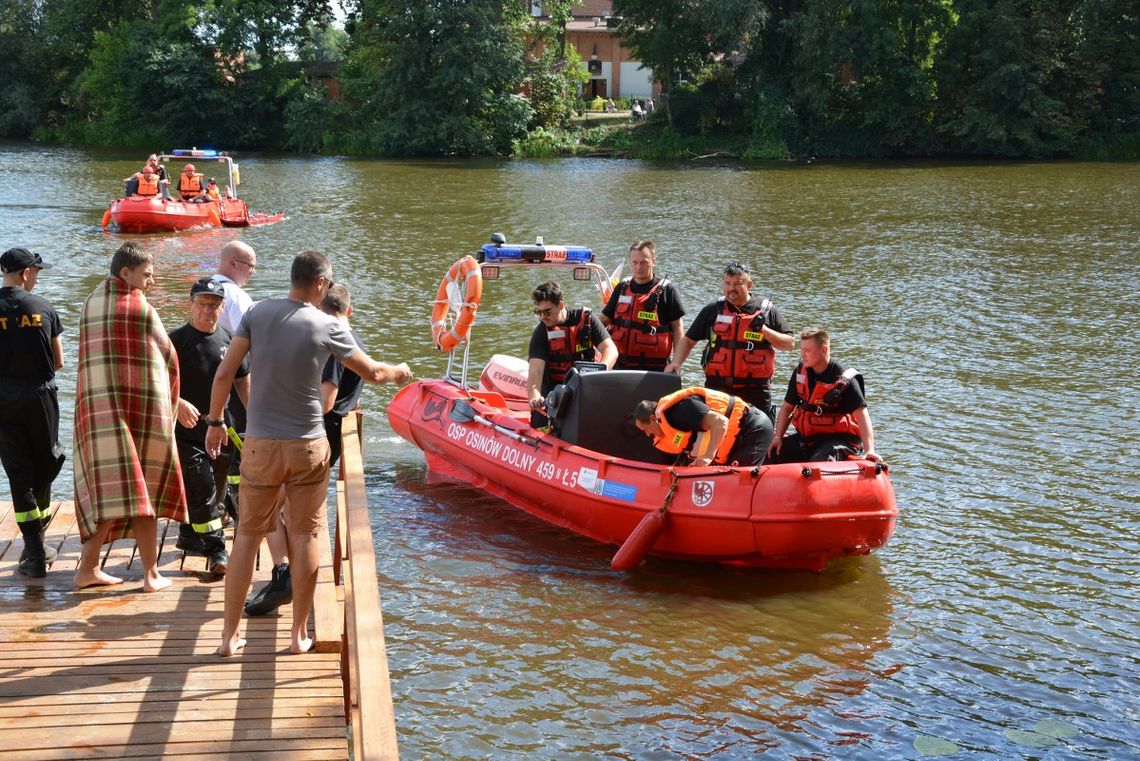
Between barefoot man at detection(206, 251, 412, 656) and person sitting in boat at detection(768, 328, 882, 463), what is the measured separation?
12.6 ft

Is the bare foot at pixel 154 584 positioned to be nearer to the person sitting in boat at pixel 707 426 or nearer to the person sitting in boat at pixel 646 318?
the person sitting in boat at pixel 707 426

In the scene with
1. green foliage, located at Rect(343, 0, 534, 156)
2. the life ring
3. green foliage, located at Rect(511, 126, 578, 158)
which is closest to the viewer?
the life ring

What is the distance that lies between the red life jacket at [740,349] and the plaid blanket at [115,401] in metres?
4.39

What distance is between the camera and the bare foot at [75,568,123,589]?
20.0 feet

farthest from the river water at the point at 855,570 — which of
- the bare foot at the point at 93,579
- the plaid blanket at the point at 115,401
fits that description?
the plaid blanket at the point at 115,401

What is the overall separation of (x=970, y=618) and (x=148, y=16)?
5386 cm

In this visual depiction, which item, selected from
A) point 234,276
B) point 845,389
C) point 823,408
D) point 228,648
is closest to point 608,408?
point 823,408

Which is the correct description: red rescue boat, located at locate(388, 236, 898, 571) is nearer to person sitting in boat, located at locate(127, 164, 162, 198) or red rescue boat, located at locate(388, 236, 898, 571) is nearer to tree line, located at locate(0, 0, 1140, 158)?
person sitting in boat, located at locate(127, 164, 162, 198)

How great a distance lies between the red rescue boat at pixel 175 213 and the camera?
77.8 ft

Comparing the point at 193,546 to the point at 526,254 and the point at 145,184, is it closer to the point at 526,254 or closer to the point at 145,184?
the point at 526,254

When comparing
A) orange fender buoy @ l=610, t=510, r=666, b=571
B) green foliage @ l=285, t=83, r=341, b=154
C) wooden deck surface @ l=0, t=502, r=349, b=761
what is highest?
green foliage @ l=285, t=83, r=341, b=154

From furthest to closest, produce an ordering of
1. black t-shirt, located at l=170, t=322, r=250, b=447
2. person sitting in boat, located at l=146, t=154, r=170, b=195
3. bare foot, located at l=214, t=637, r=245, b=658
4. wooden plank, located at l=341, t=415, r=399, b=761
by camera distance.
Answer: person sitting in boat, located at l=146, t=154, r=170, b=195 → black t-shirt, located at l=170, t=322, r=250, b=447 → bare foot, located at l=214, t=637, r=245, b=658 → wooden plank, located at l=341, t=415, r=399, b=761

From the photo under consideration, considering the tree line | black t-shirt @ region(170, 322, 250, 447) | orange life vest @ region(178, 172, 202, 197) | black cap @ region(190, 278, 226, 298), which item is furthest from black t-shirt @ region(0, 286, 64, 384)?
the tree line

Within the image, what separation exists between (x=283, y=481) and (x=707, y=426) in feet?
11.8
